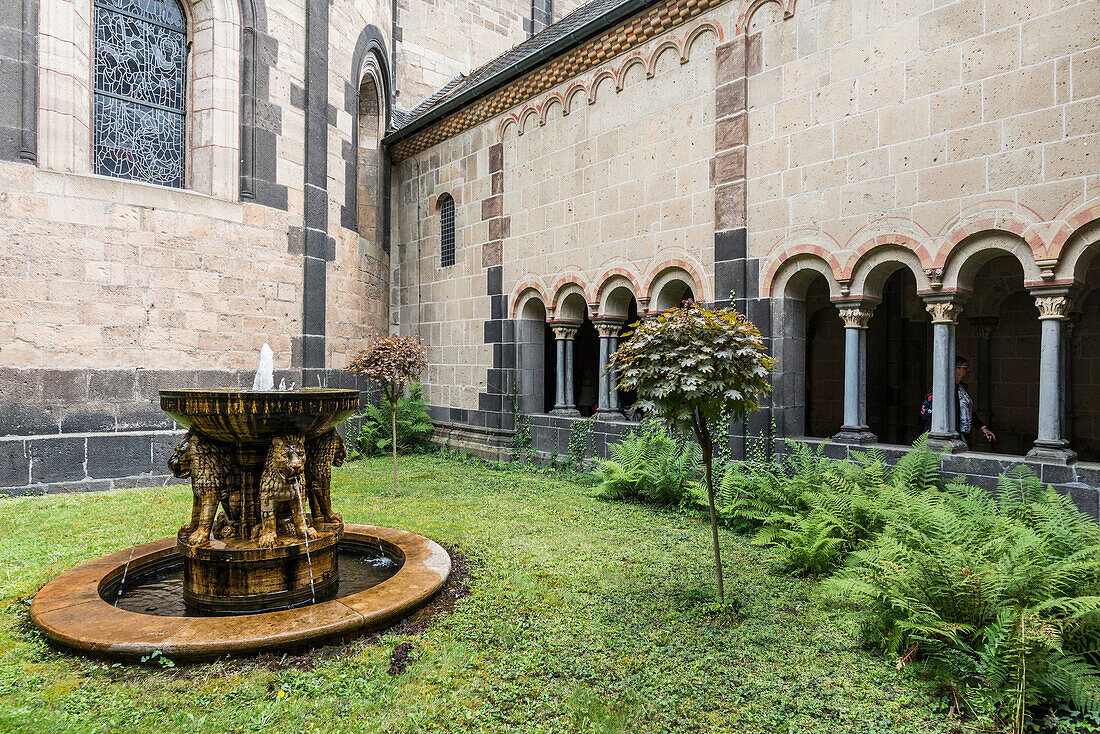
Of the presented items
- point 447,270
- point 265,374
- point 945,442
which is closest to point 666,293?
point 945,442

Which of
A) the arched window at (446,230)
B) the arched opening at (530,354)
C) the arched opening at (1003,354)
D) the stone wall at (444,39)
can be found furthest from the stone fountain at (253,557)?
the stone wall at (444,39)

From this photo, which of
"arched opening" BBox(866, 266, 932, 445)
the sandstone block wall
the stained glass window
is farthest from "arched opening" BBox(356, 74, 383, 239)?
"arched opening" BBox(866, 266, 932, 445)

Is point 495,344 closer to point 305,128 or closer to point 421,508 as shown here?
point 421,508

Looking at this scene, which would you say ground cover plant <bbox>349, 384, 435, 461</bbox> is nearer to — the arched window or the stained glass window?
the arched window

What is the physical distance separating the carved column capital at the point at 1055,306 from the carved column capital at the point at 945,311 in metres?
0.70

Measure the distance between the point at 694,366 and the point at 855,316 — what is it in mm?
3696

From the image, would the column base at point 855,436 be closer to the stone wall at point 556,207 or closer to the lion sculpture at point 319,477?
the stone wall at point 556,207

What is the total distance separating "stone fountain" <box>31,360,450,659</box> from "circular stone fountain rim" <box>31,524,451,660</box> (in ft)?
0.03

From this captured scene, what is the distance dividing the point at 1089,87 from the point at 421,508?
780cm

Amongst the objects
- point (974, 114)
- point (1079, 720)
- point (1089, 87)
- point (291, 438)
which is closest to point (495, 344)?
point (291, 438)

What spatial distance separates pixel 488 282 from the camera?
11180 mm

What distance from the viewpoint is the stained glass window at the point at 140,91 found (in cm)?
849

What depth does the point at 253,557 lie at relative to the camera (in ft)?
13.7

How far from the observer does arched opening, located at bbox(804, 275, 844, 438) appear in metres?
11.5
